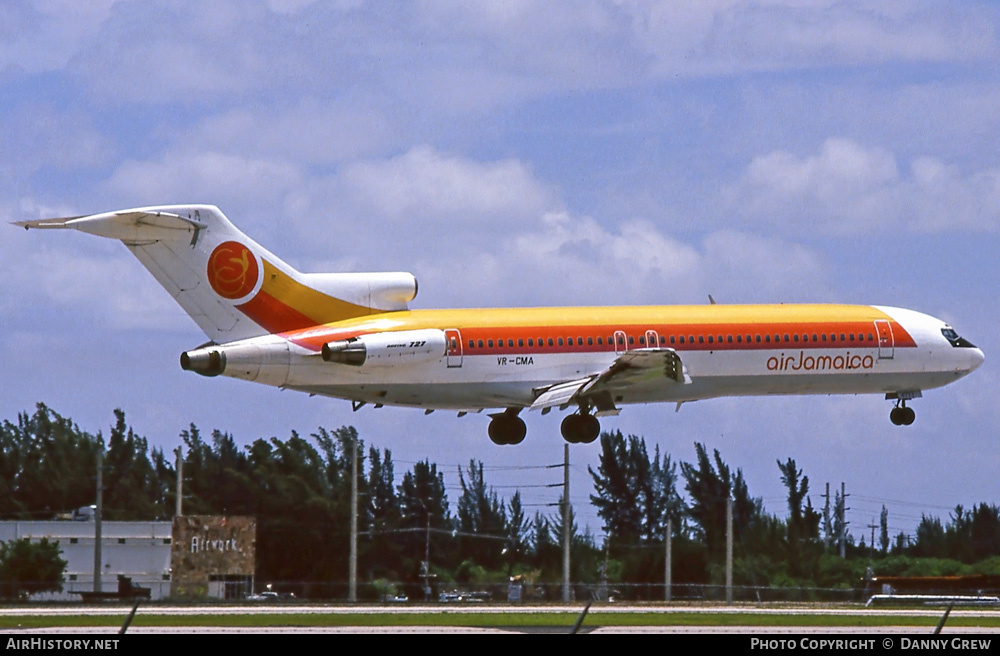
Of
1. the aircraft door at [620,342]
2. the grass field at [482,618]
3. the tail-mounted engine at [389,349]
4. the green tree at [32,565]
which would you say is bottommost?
the grass field at [482,618]

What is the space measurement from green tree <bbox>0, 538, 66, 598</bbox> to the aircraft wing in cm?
2591

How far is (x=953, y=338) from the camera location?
66562mm

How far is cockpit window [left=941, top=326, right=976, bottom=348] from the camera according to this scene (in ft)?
218

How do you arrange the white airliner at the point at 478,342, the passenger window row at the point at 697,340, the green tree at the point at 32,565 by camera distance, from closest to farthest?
the white airliner at the point at 478,342 → the passenger window row at the point at 697,340 → the green tree at the point at 32,565

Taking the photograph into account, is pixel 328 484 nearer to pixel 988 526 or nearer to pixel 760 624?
pixel 988 526

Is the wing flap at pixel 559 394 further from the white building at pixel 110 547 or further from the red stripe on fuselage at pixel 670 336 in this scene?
the white building at pixel 110 547

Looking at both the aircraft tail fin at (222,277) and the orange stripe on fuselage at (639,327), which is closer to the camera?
the aircraft tail fin at (222,277)

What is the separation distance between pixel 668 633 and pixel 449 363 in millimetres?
12241

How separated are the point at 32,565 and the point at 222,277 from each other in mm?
26888

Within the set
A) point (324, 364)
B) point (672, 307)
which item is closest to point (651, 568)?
point (672, 307)

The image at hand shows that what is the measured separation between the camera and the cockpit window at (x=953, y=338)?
6638 centimetres

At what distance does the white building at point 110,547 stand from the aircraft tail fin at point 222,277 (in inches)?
1284

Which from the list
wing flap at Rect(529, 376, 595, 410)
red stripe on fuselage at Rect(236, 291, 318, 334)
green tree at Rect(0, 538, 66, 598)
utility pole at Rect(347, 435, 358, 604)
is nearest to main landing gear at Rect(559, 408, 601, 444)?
wing flap at Rect(529, 376, 595, 410)

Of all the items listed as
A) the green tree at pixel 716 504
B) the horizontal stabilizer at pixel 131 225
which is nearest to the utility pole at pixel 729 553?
the green tree at pixel 716 504
